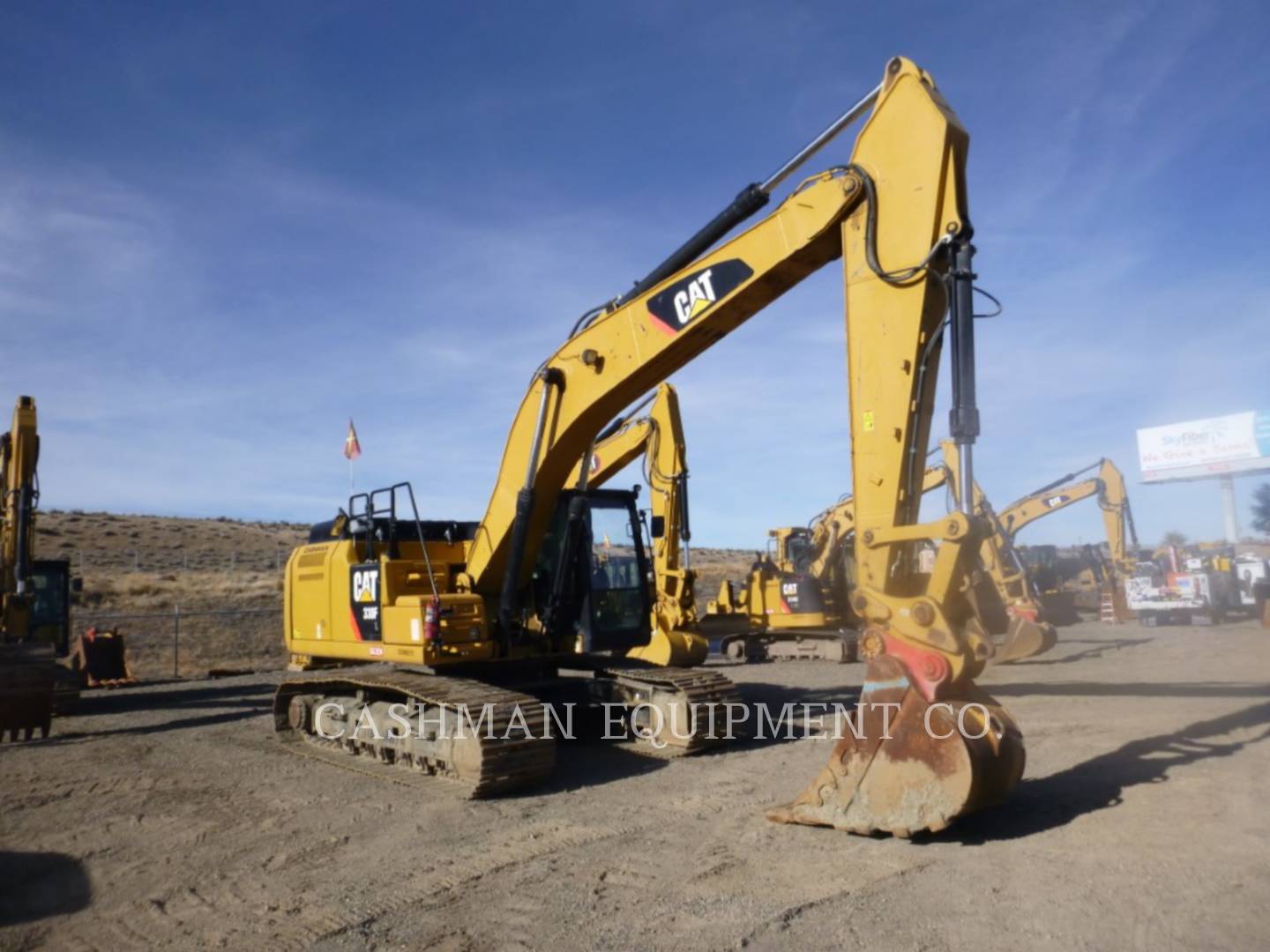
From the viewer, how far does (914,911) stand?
5125 mm

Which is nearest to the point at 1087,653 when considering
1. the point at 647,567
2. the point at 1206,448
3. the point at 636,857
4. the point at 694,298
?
the point at 647,567

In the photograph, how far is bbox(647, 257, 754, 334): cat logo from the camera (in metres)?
7.64

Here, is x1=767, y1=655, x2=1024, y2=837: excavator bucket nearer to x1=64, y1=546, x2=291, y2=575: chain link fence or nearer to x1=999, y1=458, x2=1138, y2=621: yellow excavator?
x1=999, y1=458, x2=1138, y2=621: yellow excavator

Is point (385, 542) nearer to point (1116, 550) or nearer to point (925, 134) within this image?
point (925, 134)

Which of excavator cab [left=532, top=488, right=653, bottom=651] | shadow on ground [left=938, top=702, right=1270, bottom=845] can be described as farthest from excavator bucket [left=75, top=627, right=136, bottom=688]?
shadow on ground [left=938, top=702, right=1270, bottom=845]

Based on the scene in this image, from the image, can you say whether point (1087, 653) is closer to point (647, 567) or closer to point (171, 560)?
point (647, 567)

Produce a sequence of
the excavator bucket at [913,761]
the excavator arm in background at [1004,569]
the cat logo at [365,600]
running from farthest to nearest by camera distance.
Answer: the excavator arm in background at [1004,569]
the cat logo at [365,600]
the excavator bucket at [913,761]

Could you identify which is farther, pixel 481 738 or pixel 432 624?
pixel 432 624

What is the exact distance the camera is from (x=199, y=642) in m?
25.1

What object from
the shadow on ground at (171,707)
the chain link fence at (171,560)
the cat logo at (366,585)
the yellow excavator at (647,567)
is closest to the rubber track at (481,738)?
the yellow excavator at (647,567)

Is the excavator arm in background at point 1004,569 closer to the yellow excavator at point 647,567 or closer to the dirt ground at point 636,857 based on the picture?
the dirt ground at point 636,857

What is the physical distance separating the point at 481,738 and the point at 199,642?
64.4 feet

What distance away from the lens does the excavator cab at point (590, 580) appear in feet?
32.9

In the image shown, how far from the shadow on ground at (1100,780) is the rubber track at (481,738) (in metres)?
3.49
